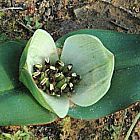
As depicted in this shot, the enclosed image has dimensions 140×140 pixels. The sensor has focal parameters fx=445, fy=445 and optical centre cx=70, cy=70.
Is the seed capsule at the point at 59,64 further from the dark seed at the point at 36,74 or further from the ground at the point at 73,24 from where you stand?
the ground at the point at 73,24

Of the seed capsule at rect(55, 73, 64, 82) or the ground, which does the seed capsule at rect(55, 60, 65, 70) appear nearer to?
the seed capsule at rect(55, 73, 64, 82)

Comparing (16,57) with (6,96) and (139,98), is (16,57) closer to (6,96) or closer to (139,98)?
(6,96)

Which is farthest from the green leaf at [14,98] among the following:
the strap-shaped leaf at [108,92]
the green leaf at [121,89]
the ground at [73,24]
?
the ground at [73,24]

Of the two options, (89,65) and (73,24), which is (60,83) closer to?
(89,65)

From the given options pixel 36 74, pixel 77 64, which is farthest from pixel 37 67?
pixel 77 64

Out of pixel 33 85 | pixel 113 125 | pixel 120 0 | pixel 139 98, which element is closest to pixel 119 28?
pixel 120 0

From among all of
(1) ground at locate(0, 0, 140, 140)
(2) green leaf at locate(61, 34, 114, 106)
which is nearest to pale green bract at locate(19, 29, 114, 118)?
(2) green leaf at locate(61, 34, 114, 106)
